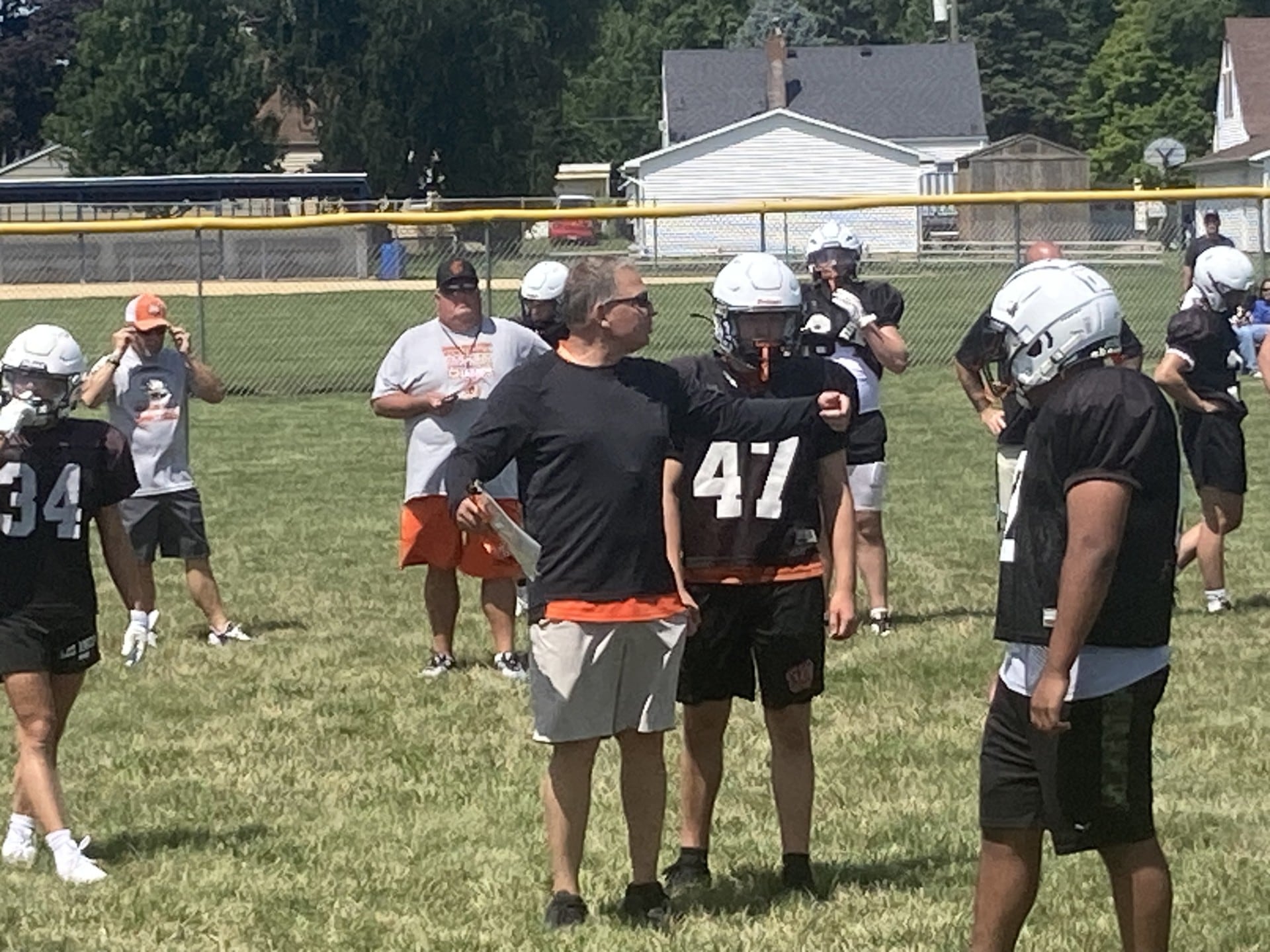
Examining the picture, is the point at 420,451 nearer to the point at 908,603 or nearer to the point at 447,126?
the point at 908,603

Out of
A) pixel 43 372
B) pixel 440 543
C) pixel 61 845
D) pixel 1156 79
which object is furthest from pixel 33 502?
pixel 1156 79

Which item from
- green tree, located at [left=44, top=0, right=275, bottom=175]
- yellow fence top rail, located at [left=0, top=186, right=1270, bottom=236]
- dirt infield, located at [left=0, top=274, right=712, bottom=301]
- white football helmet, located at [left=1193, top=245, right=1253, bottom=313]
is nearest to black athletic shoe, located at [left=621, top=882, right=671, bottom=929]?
white football helmet, located at [left=1193, top=245, right=1253, bottom=313]

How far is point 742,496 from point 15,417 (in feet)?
7.29

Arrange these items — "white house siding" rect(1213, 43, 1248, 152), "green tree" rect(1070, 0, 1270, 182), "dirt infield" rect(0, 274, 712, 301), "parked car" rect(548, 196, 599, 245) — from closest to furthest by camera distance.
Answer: "dirt infield" rect(0, 274, 712, 301) < "parked car" rect(548, 196, 599, 245) < "white house siding" rect(1213, 43, 1248, 152) < "green tree" rect(1070, 0, 1270, 182)

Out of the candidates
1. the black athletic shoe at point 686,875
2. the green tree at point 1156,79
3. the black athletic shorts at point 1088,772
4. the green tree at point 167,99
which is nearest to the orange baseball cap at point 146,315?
the black athletic shoe at point 686,875

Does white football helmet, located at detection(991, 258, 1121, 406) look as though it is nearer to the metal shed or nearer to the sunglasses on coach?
the sunglasses on coach

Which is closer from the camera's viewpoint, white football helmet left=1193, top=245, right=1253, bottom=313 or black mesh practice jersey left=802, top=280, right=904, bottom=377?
black mesh practice jersey left=802, top=280, right=904, bottom=377

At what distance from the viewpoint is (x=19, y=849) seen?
23.3ft

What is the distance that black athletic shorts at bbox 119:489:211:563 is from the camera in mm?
10719

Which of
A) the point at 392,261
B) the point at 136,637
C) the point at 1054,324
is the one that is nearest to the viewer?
the point at 1054,324

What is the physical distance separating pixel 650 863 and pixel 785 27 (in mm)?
100022

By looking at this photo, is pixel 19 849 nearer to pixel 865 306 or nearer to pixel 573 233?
pixel 865 306

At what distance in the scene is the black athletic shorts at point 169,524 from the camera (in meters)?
10.7

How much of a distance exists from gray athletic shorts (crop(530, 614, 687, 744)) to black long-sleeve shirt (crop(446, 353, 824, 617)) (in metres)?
0.10
